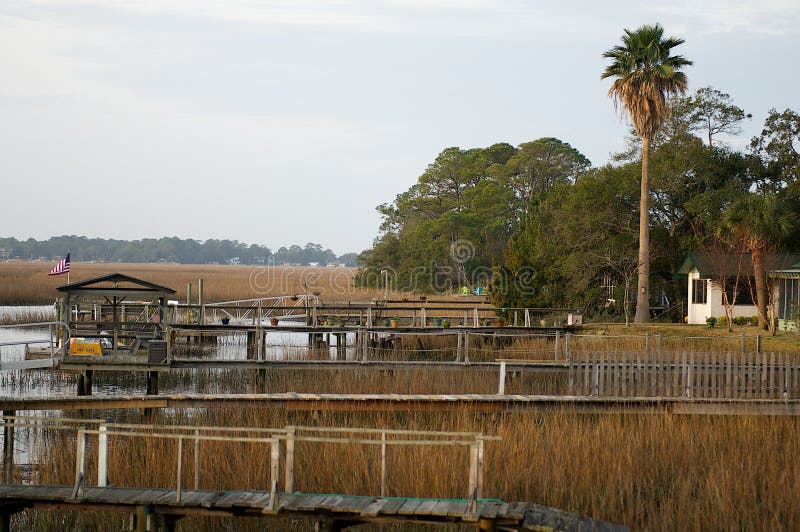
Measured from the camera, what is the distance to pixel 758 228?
33.1 metres

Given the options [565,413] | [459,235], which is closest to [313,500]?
[565,413]

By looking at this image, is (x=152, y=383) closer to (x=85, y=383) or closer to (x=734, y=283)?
(x=85, y=383)

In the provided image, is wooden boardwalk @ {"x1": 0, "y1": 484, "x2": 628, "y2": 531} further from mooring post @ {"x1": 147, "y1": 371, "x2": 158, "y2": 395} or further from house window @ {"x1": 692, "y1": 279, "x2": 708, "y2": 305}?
house window @ {"x1": 692, "y1": 279, "x2": 708, "y2": 305}

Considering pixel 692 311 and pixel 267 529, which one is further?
pixel 692 311

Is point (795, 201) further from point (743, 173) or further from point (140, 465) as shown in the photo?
point (140, 465)

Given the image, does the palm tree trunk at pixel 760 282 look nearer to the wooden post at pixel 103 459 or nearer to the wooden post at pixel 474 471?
the wooden post at pixel 474 471

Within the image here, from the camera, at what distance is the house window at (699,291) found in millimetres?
37406

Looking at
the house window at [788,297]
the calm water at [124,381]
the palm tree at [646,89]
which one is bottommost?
the calm water at [124,381]

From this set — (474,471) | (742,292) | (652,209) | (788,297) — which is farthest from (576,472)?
(652,209)

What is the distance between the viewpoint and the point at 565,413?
54.3ft

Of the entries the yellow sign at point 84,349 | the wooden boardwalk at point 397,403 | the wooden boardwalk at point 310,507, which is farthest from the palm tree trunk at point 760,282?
the wooden boardwalk at point 310,507

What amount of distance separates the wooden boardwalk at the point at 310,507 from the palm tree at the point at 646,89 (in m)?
29.2

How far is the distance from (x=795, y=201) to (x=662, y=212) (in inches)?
234

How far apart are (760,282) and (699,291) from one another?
14.9 ft
